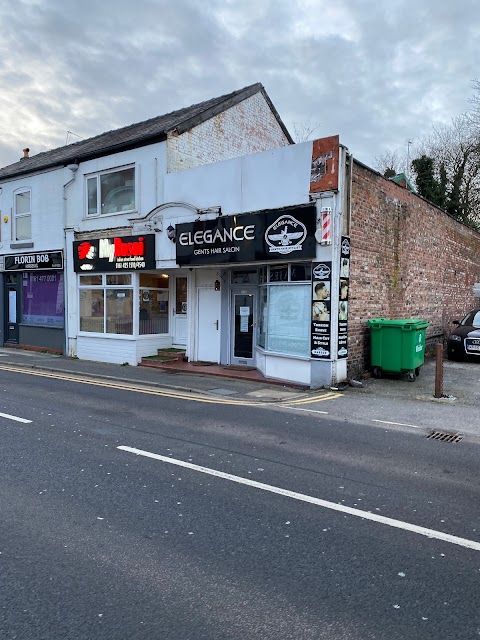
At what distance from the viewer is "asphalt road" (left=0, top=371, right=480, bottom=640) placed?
288 cm

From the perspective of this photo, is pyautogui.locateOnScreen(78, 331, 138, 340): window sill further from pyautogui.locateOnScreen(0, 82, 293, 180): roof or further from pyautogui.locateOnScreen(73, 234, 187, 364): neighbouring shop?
pyautogui.locateOnScreen(0, 82, 293, 180): roof

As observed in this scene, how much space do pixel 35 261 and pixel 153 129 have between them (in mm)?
6387

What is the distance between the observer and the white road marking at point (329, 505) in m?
3.90

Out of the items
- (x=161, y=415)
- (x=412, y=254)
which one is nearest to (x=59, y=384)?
(x=161, y=415)

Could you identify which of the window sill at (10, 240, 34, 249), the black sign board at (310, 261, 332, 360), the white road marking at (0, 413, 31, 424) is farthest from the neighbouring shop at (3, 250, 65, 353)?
the black sign board at (310, 261, 332, 360)

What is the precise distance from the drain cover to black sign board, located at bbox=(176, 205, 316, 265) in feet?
15.2

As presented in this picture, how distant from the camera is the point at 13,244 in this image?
18.0 metres

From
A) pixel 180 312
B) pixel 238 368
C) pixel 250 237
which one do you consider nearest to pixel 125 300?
pixel 180 312

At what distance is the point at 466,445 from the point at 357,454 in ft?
5.45

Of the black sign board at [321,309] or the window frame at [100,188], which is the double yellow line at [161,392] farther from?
the window frame at [100,188]

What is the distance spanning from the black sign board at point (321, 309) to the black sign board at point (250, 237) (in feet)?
1.33

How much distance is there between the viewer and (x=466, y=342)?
14.7 metres

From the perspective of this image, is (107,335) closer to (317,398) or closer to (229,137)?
(229,137)

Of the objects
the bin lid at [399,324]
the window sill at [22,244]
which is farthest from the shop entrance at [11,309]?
the bin lid at [399,324]
